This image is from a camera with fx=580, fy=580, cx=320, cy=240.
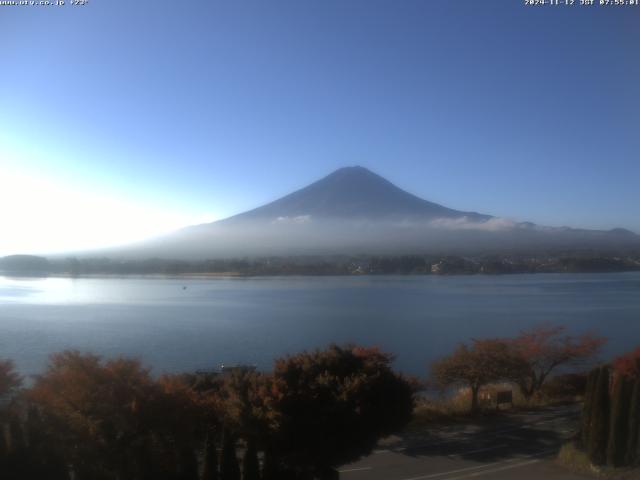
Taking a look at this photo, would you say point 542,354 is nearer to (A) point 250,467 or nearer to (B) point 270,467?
(B) point 270,467

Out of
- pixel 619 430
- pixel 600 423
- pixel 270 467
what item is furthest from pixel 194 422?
pixel 619 430

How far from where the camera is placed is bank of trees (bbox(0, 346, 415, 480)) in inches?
229

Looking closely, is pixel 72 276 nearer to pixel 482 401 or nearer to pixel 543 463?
pixel 482 401

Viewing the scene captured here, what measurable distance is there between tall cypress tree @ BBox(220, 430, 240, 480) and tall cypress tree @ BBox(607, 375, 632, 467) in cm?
450

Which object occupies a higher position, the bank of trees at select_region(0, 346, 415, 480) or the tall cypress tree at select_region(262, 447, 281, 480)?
the bank of trees at select_region(0, 346, 415, 480)

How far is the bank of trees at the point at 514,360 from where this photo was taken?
12.4 meters

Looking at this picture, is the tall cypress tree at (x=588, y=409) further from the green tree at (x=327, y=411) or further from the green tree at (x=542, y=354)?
the green tree at (x=542, y=354)

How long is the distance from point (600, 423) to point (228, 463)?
459 cm

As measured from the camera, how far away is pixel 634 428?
6910 millimetres

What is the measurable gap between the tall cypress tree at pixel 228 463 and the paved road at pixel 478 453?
1.92 m

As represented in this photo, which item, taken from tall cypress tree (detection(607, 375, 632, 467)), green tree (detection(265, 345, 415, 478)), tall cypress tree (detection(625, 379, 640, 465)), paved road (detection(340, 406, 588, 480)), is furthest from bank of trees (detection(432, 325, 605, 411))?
green tree (detection(265, 345, 415, 478))

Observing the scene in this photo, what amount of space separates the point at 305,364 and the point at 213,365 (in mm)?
8871

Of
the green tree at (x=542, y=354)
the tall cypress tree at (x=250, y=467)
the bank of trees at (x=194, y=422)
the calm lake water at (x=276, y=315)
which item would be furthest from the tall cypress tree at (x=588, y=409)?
the calm lake water at (x=276, y=315)

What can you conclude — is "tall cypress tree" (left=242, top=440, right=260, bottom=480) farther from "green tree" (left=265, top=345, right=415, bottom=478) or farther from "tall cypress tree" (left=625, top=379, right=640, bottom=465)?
"tall cypress tree" (left=625, top=379, right=640, bottom=465)
